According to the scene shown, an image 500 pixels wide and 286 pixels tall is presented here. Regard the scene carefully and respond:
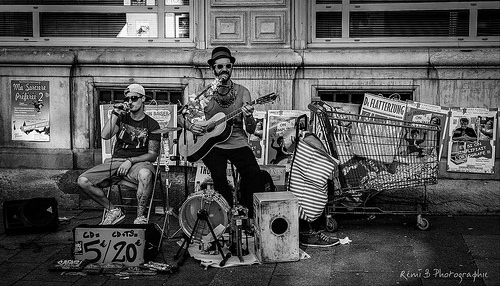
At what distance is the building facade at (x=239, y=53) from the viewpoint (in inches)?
368

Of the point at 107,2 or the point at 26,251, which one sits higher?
the point at 107,2

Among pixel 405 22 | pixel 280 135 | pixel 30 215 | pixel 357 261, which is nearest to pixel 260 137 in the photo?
pixel 280 135

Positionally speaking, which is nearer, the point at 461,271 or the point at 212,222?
the point at 461,271

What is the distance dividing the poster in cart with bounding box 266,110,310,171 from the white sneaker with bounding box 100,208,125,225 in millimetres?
1974

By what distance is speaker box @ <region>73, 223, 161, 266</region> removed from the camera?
722 cm

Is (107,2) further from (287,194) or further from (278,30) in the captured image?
(287,194)

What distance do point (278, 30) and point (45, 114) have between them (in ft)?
10.8

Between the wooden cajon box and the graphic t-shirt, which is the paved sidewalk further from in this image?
the graphic t-shirt

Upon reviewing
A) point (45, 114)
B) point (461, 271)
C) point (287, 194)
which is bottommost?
point (461, 271)

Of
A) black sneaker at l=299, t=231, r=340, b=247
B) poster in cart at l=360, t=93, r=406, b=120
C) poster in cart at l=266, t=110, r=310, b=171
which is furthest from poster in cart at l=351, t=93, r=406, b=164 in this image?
poster in cart at l=266, t=110, r=310, b=171

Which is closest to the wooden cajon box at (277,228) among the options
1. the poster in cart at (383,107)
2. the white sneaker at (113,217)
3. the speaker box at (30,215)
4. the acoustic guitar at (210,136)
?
the acoustic guitar at (210,136)

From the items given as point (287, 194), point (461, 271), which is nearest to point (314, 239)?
point (287, 194)

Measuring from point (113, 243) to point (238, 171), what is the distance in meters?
1.67

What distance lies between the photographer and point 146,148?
8.65 m
